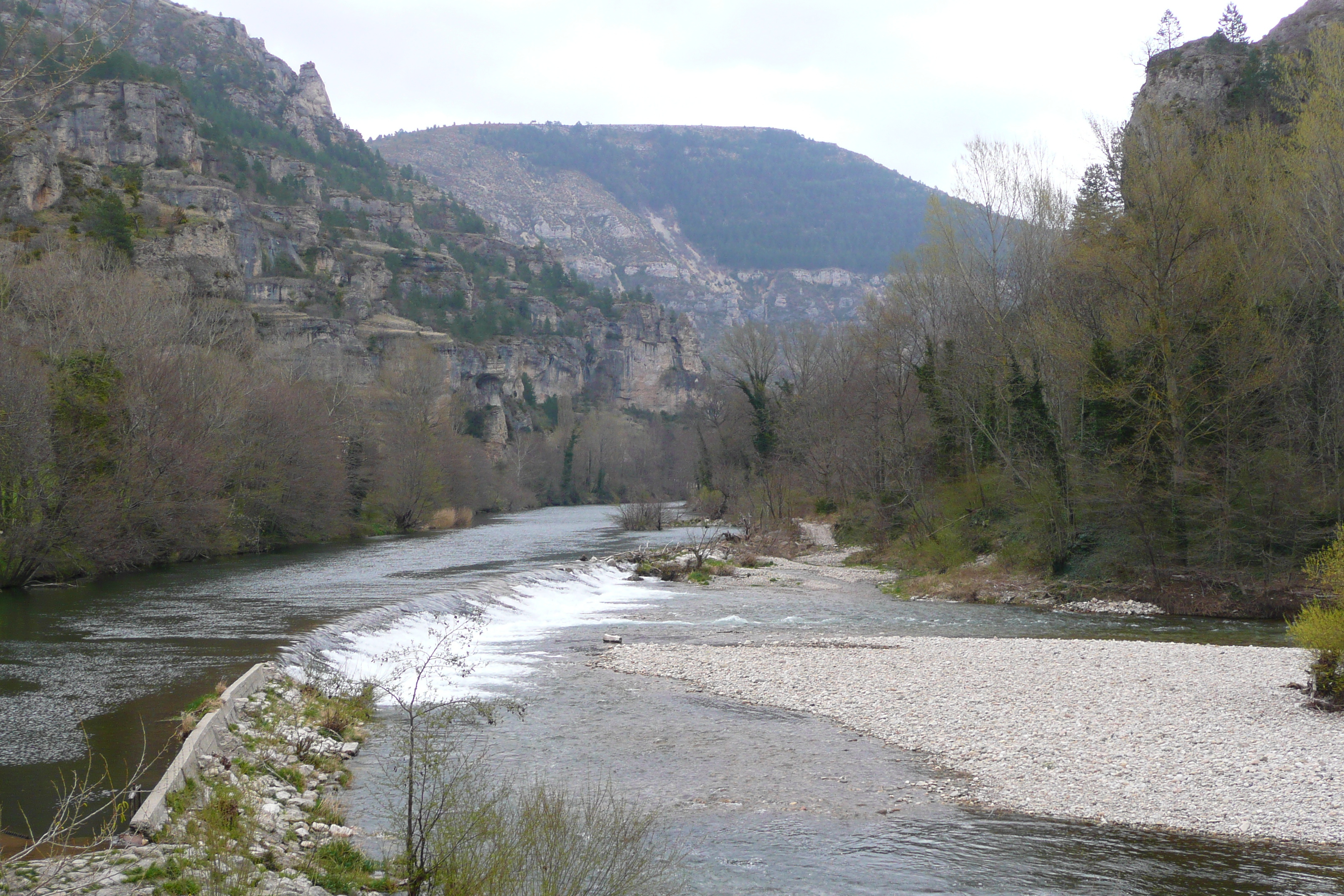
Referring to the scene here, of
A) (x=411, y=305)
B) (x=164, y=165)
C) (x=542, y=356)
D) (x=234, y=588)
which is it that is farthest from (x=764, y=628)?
(x=542, y=356)

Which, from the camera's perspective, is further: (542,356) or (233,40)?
(233,40)

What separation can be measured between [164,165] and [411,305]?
114 feet

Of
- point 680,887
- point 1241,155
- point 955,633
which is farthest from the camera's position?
point 1241,155

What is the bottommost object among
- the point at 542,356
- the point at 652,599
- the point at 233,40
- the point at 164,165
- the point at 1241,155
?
the point at 652,599

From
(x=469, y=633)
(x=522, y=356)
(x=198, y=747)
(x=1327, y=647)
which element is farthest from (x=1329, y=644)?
(x=522, y=356)

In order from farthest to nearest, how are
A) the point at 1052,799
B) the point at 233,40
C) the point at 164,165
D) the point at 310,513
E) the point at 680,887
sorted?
the point at 233,40 < the point at 164,165 < the point at 310,513 < the point at 1052,799 < the point at 680,887

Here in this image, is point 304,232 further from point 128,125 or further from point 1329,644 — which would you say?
point 1329,644

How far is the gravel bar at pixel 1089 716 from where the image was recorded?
839 cm

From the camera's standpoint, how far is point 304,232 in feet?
356

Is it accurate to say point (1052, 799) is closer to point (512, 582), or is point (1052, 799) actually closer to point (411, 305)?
point (512, 582)

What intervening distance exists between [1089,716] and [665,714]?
553cm

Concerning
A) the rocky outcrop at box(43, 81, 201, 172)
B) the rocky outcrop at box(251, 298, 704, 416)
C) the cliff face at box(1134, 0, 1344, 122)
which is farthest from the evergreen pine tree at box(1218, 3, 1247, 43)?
the rocky outcrop at box(43, 81, 201, 172)

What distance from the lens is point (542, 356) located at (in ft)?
458

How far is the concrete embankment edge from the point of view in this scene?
6.92 meters
